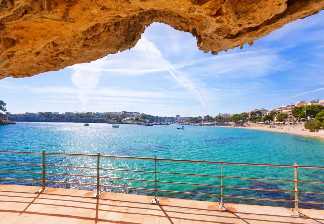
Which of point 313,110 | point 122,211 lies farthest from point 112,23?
point 313,110

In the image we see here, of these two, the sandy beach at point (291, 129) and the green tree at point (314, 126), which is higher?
the green tree at point (314, 126)

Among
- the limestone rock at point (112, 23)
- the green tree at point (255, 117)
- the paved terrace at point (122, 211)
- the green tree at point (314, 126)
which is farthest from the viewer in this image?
the green tree at point (255, 117)

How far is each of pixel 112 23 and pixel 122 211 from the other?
4.11 metres

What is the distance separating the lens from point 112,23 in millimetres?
6258

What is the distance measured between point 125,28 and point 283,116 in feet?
508

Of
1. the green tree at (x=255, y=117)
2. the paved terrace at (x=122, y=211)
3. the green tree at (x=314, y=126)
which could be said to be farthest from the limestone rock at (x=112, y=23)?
the green tree at (x=255, y=117)

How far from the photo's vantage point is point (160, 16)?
6105mm

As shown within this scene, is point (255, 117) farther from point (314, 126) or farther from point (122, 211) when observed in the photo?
point (122, 211)

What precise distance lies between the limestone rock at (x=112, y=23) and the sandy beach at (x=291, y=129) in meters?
87.3

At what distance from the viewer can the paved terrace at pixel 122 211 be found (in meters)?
6.50

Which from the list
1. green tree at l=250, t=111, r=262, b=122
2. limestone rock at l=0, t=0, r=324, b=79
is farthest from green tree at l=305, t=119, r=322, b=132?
limestone rock at l=0, t=0, r=324, b=79

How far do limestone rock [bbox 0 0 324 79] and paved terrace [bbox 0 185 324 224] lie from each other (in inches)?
132

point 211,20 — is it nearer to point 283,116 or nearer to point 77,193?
point 77,193

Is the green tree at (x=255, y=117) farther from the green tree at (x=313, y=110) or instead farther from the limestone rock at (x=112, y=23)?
the limestone rock at (x=112, y=23)
